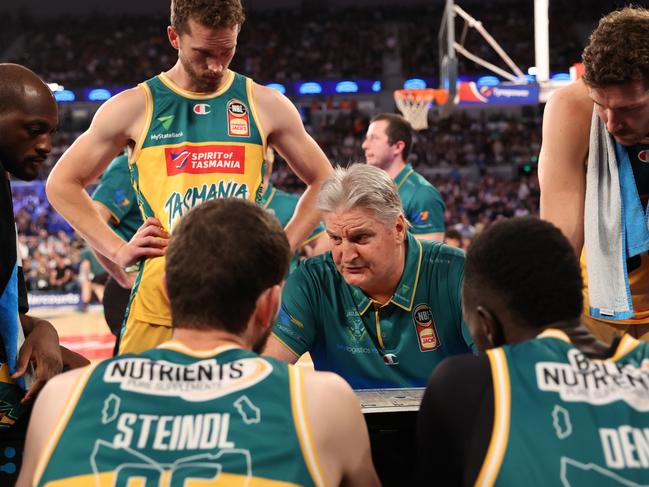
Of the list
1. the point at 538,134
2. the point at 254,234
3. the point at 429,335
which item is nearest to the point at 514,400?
the point at 254,234

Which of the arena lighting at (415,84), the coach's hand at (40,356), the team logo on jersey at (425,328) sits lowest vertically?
the team logo on jersey at (425,328)

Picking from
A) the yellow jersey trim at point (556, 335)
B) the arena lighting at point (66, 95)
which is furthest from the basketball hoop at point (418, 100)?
the yellow jersey trim at point (556, 335)

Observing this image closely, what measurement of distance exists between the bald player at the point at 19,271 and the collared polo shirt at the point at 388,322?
872 mm

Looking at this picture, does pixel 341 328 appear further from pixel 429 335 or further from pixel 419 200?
pixel 419 200

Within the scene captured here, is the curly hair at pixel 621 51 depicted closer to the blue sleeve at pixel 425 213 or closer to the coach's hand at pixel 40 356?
the coach's hand at pixel 40 356

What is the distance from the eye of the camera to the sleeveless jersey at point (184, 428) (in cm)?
142

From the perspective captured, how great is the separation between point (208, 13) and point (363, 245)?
Result: 1096mm

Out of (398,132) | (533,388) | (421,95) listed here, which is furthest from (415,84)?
(533,388)

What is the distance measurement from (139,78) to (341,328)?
29607mm

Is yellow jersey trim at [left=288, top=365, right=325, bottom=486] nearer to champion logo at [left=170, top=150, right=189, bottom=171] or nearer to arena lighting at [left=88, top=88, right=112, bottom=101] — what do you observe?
champion logo at [left=170, top=150, right=189, bottom=171]

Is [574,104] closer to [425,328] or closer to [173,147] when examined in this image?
[425,328]

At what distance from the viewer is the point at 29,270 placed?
19578mm

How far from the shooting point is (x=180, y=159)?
10.4 feet

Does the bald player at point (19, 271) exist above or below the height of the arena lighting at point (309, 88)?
below
